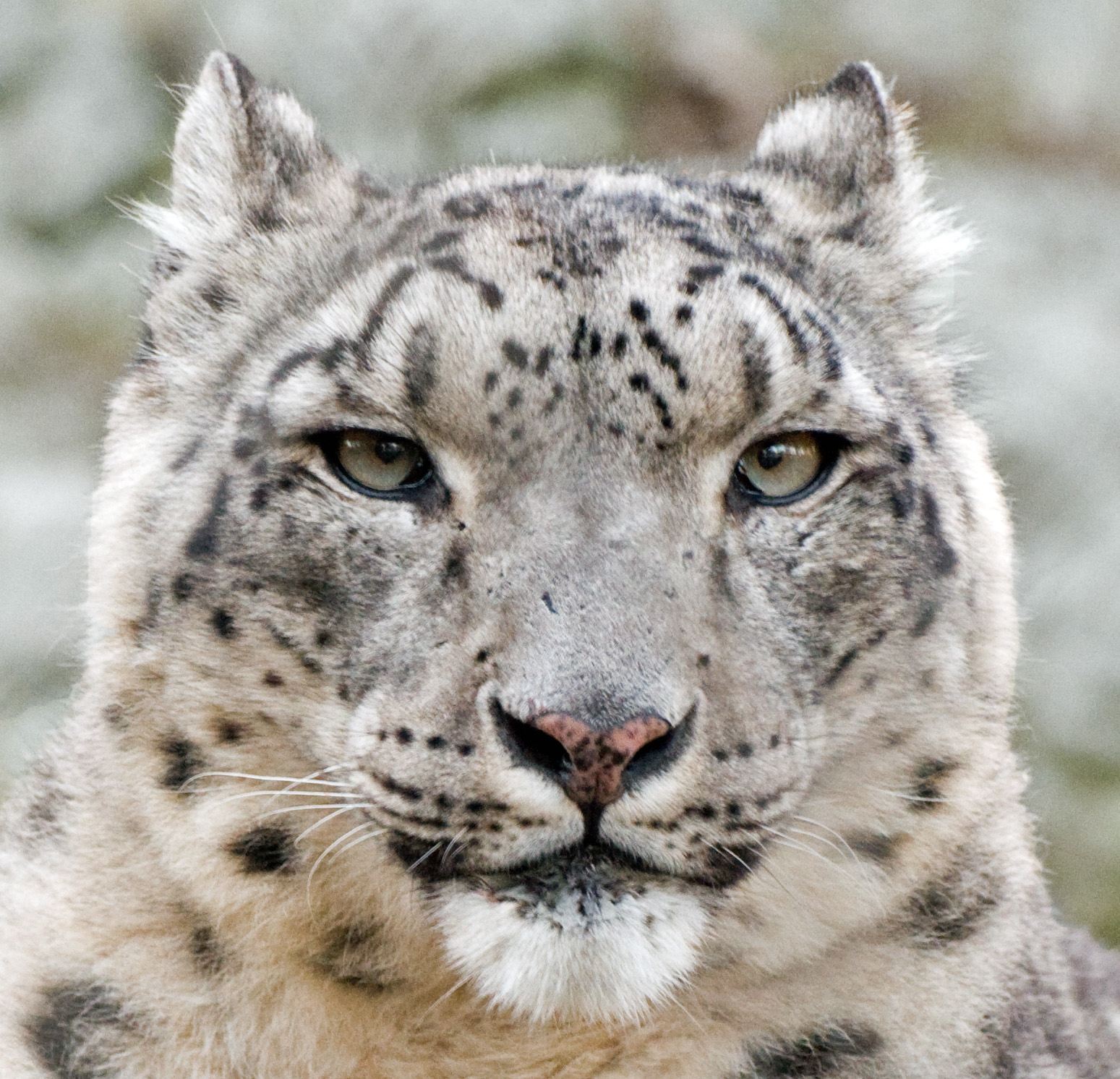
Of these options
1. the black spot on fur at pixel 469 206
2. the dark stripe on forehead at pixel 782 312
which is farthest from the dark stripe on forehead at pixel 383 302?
the dark stripe on forehead at pixel 782 312

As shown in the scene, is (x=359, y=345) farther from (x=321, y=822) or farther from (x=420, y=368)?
(x=321, y=822)

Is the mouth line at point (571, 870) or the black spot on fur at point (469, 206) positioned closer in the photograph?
the mouth line at point (571, 870)

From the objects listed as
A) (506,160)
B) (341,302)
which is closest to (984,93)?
(506,160)

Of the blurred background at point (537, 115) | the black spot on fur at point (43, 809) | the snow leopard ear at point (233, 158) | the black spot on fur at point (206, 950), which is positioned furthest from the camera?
the blurred background at point (537, 115)

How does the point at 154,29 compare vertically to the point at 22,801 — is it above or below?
above

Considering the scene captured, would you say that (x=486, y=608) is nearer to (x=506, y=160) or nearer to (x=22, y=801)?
(x=22, y=801)

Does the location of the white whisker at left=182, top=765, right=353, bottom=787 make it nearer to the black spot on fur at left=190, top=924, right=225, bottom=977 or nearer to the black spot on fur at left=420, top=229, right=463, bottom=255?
the black spot on fur at left=190, top=924, right=225, bottom=977

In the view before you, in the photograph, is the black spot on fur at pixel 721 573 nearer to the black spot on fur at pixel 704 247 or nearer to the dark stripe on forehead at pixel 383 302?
the black spot on fur at pixel 704 247
